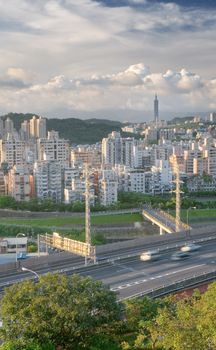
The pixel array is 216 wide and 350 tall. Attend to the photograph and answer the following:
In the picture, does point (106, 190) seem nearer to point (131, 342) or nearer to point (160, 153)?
point (160, 153)

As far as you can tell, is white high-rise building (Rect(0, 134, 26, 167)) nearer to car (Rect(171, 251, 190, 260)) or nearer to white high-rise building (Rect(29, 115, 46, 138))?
white high-rise building (Rect(29, 115, 46, 138))

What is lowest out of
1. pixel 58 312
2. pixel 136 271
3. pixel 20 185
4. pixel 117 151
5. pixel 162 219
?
pixel 162 219

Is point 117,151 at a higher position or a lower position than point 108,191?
higher

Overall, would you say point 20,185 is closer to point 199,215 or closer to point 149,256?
point 199,215

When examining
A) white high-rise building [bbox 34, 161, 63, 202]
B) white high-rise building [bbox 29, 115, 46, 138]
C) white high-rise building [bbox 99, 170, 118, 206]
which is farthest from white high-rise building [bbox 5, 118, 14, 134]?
white high-rise building [bbox 99, 170, 118, 206]

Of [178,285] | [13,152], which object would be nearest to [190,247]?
[178,285]
